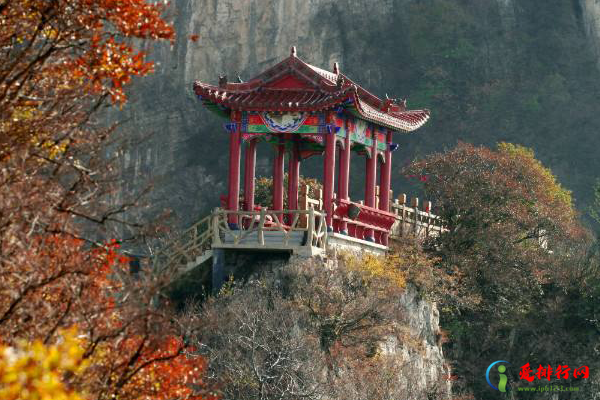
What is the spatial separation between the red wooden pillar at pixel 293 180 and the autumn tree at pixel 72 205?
54.7 feet

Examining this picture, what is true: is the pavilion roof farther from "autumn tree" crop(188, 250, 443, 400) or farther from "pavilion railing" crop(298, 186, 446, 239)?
"autumn tree" crop(188, 250, 443, 400)

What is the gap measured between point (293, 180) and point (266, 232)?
3.26m

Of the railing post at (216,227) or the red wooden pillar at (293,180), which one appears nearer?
the railing post at (216,227)

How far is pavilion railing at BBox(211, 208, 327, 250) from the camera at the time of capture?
31.5 metres

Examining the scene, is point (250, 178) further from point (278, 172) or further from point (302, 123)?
point (302, 123)

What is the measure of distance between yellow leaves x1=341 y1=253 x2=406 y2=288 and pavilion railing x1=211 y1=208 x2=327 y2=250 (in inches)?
30.2

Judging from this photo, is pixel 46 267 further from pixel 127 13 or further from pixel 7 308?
pixel 127 13

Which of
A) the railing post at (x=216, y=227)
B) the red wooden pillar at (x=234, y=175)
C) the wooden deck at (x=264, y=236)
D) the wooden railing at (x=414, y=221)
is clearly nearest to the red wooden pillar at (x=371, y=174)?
the wooden railing at (x=414, y=221)

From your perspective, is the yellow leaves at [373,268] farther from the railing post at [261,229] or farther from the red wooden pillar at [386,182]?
the red wooden pillar at [386,182]

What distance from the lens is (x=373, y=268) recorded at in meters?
32.6

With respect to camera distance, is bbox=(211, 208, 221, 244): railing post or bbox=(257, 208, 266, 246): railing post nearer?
bbox=(257, 208, 266, 246): railing post

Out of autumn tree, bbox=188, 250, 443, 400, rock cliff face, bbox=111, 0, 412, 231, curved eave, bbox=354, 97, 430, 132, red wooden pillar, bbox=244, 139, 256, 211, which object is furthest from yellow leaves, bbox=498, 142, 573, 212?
rock cliff face, bbox=111, 0, 412, 231

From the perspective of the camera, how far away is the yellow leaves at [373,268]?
3231cm

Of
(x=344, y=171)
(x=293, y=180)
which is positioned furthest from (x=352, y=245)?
(x=293, y=180)
